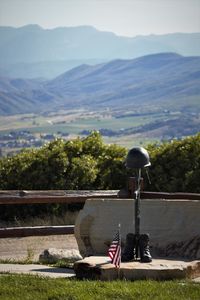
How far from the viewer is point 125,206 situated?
11727mm

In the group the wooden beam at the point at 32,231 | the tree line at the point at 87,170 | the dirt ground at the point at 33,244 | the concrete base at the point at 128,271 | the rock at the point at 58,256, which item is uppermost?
the tree line at the point at 87,170

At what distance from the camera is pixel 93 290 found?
8.32m

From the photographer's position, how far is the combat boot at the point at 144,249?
32.2 ft

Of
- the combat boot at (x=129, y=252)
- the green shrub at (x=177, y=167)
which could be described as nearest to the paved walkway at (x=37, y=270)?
the combat boot at (x=129, y=252)

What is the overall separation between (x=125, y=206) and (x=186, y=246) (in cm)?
127

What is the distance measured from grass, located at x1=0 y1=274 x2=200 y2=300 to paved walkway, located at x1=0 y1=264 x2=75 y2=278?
2.92 feet

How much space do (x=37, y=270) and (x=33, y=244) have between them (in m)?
4.65

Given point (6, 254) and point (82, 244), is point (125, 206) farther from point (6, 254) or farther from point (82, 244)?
point (6, 254)

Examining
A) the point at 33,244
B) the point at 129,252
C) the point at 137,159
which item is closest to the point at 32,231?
the point at 33,244

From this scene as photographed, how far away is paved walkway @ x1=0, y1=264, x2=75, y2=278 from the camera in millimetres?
9906

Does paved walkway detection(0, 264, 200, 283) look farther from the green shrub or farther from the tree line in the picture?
the tree line

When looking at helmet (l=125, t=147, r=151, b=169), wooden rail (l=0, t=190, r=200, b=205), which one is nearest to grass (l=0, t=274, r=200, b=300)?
helmet (l=125, t=147, r=151, b=169)

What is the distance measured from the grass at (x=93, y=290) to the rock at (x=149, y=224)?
206cm

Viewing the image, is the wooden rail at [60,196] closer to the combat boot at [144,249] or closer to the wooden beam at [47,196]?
the wooden beam at [47,196]
